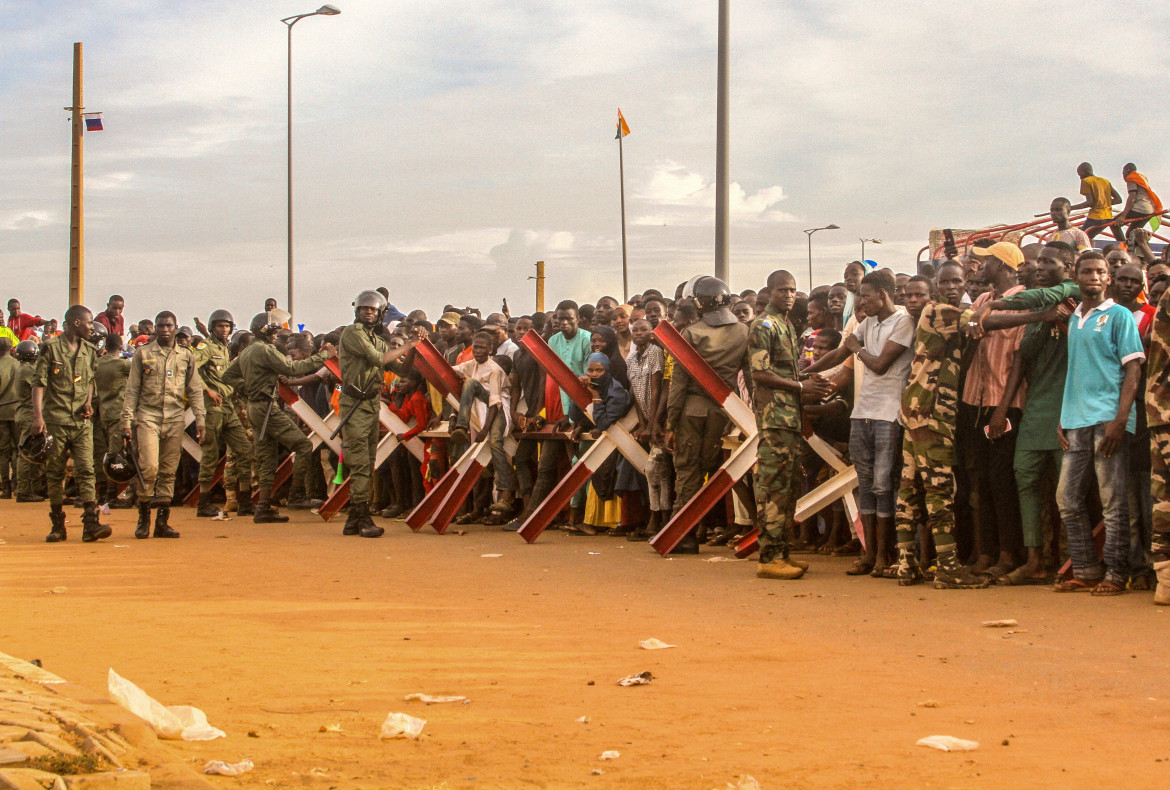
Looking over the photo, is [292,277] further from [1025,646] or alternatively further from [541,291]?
[1025,646]

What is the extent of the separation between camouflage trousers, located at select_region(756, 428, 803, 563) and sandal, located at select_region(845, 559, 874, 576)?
49 centimetres

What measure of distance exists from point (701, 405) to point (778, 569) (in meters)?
2.03

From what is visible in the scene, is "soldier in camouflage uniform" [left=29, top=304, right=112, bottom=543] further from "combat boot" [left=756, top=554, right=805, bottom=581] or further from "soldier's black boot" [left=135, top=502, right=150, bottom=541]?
"combat boot" [left=756, top=554, right=805, bottom=581]

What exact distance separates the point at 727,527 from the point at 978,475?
3039mm

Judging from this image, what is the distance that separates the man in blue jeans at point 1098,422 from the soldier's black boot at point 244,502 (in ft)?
33.4

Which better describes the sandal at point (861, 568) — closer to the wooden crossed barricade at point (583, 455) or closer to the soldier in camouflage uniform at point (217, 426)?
the wooden crossed barricade at point (583, 455)

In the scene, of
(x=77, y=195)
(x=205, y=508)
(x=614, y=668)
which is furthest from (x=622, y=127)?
(x=614, y=668)

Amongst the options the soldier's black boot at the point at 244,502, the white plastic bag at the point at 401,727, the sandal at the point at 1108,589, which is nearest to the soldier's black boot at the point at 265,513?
the soldier's black boot at the point at 244,502

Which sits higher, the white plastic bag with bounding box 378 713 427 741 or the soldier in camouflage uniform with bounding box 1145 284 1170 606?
the soldier in camouflage uniform with bounding box 1145 284 1170 606

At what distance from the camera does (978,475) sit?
8.46m

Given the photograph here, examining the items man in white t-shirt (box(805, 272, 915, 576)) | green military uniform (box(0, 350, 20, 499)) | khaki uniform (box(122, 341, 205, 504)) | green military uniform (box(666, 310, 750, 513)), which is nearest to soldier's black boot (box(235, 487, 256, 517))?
khaki uniform (box(122, 341, 205, 504))

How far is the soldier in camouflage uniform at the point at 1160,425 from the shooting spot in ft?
23.6

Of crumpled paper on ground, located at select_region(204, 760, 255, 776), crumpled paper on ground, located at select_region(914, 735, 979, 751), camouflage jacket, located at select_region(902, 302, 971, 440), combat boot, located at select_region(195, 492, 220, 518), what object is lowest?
combat boot, located at select_region(195, 492, 220, 518)

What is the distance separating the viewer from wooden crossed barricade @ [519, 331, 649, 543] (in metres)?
11.0
